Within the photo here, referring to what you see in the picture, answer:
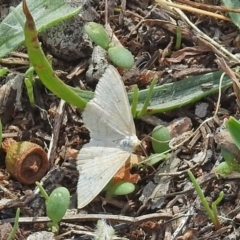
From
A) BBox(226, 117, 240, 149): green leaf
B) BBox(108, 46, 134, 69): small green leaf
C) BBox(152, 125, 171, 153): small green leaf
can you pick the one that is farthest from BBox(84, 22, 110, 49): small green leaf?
BBox(226, 117, 240, 149): green leaf

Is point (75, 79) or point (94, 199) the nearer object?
point (94, 199)

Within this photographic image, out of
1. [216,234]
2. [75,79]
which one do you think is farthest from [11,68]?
[216,234]

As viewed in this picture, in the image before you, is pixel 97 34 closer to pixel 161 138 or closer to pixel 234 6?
pixel 161 138

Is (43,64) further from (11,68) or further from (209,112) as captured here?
(209,112)

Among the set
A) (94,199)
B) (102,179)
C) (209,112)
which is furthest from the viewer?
(209,112)

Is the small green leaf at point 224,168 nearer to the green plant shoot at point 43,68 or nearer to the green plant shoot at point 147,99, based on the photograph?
the green plant shoot at point 147,99

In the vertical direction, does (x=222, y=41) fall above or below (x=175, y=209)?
above
